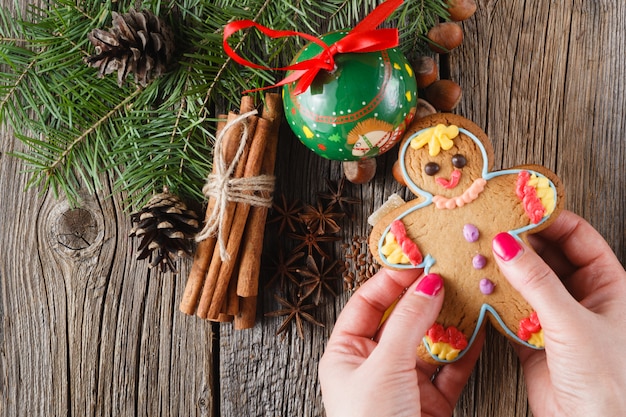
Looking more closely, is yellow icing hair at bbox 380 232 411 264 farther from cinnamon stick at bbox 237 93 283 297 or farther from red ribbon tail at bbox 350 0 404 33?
red ribbon tail at bbox 350 0 404 33

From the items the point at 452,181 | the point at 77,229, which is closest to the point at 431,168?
the point at 452,181

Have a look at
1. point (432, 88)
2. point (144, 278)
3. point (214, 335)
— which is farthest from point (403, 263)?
point (144, 278)

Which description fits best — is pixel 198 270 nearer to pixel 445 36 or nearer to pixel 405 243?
pixel 405 243

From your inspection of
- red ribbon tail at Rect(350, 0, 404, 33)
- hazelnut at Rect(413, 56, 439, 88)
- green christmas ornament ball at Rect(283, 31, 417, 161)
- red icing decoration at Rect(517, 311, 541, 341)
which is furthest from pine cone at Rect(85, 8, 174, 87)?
red icing decoration at Rect(517, 311, 541, 341)

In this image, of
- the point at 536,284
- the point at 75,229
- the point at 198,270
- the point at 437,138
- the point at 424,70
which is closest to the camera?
the point at 536,284

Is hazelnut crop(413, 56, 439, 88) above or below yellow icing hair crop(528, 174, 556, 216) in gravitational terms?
above
